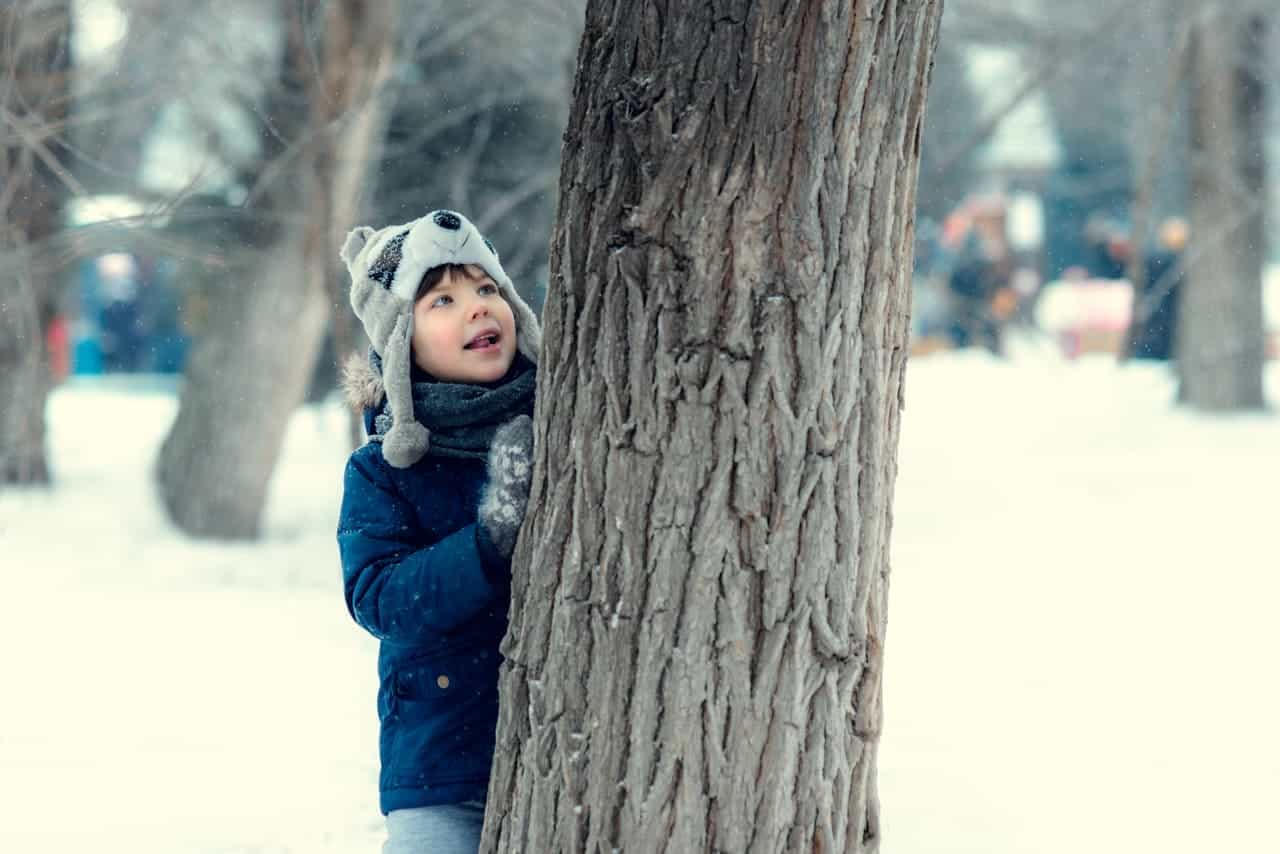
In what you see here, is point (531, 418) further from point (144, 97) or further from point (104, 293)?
point (104, 293)

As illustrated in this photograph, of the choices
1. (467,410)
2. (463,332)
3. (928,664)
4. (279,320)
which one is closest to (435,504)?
(467,410)

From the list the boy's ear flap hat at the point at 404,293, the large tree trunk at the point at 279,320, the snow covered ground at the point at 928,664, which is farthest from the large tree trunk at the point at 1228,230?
the boy's ear flap hat at the point at 404,293

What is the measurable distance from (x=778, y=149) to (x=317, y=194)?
624 centimetres

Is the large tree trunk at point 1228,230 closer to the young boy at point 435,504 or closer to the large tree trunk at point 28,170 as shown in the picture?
the large tree trunk at point 28,170

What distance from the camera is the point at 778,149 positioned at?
1.95 meters

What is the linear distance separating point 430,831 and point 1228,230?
1084 cm

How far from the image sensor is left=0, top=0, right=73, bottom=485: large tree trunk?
608 cm

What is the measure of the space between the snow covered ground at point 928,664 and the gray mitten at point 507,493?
2.17 meters

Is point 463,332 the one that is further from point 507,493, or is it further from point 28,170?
point 28,170

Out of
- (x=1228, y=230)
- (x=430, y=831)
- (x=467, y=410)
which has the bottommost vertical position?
(x=430, y=831)

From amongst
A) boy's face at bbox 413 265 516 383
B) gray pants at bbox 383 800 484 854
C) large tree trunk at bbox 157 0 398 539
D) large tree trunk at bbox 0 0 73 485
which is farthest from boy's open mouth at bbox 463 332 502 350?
large tree trunk at bbox 157 0 398 539

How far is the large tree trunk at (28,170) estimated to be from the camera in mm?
6082

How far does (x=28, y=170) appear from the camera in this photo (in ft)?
20.5

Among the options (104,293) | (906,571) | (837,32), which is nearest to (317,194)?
(906,571)
